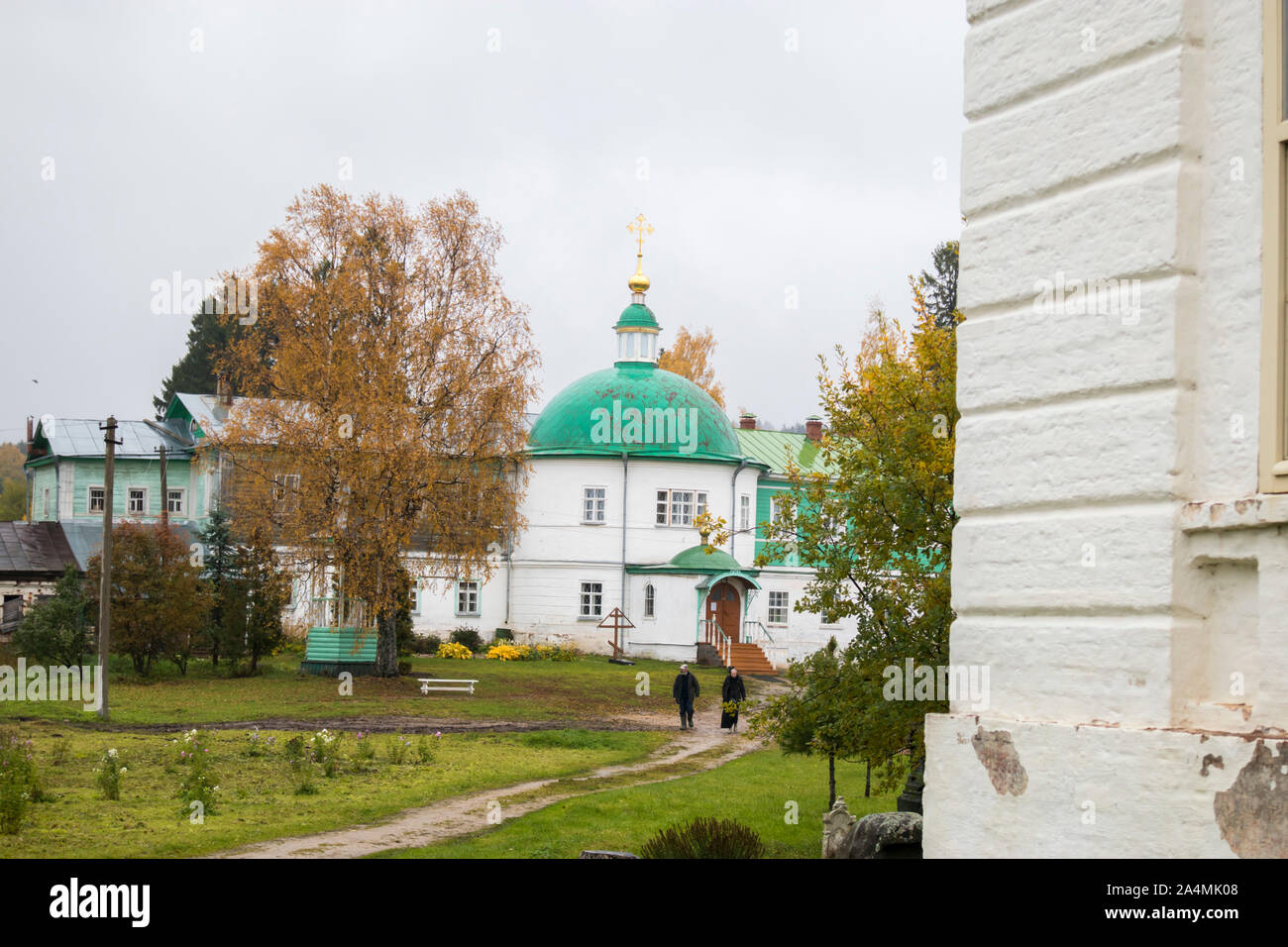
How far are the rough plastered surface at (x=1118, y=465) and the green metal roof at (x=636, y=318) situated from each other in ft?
144

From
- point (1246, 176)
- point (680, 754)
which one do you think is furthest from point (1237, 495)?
point (680, 754)

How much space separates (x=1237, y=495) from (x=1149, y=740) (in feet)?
2.36

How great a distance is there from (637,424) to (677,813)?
2955cm

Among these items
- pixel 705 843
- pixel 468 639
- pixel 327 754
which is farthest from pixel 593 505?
pixel 705 843

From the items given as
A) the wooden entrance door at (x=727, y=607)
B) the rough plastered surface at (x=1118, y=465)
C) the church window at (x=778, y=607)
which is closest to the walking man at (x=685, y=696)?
the wooden entrance door at (x=727, y=607)

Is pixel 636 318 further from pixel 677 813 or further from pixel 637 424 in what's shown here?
pixel 677 813

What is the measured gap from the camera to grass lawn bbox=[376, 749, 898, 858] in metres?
13.8

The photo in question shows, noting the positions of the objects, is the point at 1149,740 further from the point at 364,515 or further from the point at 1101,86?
the point at 364,515

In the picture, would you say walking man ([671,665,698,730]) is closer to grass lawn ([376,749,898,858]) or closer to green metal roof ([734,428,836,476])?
grass lawn ([376,749,898,858])

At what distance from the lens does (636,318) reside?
48.1m

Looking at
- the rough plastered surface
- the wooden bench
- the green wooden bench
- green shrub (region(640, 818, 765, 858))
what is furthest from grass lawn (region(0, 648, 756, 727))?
the rough plastered surface

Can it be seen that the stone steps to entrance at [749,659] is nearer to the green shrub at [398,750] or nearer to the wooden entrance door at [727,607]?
the wooden entrance door at [727,607]
